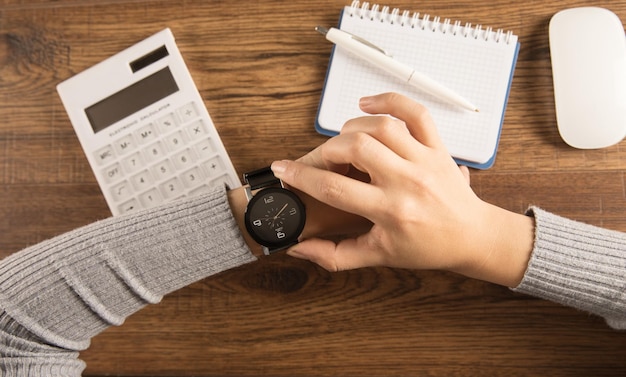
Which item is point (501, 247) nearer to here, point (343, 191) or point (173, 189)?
point (343, 191)

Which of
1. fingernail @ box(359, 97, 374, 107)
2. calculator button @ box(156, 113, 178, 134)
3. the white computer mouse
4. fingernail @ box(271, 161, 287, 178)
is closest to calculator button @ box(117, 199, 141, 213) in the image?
calculator button @ box(156, 113, 178, 134)

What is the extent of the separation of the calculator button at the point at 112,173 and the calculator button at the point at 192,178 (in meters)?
0.09

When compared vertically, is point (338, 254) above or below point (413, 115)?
below

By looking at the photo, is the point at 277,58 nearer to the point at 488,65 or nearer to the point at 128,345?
the point at 488,65

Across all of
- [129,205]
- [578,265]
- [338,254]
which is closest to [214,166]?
[129,205]

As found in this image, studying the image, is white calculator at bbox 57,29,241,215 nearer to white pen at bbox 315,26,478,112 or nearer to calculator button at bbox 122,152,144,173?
calculator button at bbox 122,152,144,173

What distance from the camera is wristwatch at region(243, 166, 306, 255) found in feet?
2.16

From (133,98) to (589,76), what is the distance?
62 cm

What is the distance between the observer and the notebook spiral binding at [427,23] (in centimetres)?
77

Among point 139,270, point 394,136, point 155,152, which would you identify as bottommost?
point 139,270

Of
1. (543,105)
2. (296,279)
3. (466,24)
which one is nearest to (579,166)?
(543,105)

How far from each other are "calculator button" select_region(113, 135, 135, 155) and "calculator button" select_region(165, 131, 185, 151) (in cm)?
5

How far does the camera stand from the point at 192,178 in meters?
0.77

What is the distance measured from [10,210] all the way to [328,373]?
0.51 meters
